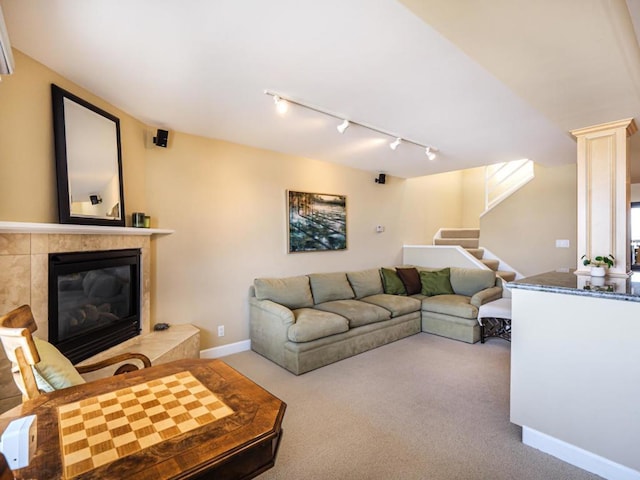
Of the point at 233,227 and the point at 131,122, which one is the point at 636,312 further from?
the point at 131,122

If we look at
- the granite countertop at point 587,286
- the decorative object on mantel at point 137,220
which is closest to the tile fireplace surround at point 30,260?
the decorative object on mantel at point 137,220

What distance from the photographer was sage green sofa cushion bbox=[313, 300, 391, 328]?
3.65 metres

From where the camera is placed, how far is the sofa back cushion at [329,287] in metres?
4.18

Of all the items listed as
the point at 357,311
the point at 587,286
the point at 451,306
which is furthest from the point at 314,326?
the point at 587,286

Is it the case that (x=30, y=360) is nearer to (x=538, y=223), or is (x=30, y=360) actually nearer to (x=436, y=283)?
(x=436, y=283)

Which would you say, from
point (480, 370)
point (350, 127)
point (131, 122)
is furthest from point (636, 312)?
point (131, 122)

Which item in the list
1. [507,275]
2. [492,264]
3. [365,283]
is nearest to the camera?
[365,283]

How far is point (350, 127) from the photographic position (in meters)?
3.13

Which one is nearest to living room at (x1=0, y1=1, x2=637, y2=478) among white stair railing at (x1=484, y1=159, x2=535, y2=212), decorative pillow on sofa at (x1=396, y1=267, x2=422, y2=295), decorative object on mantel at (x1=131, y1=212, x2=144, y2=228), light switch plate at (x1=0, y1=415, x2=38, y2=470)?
decorative object on mantel at (x1=131, y1=212, x2=144, y2=228)

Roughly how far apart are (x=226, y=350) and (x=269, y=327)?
63 cm

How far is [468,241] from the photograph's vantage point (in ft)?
20.2

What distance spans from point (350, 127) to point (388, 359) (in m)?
2.48

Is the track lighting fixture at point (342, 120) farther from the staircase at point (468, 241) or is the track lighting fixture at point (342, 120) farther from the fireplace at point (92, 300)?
the staircase at point (468, 241)

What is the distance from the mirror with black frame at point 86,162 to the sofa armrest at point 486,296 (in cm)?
411
